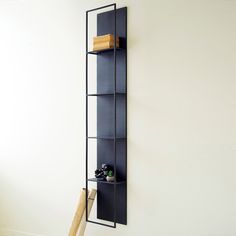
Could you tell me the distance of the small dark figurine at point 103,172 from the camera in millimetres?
3992

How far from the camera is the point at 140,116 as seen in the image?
3867 mm

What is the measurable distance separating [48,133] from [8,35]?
1370mm

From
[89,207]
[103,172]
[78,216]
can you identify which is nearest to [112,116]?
[103,172]

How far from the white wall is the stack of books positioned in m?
0.20

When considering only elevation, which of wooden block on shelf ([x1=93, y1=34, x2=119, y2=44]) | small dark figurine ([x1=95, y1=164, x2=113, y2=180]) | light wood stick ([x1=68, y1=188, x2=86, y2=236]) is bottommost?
light wood stick ([x1=68, y1=188, x2=86, y2=236])

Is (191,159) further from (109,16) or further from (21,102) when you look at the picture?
(21,102)

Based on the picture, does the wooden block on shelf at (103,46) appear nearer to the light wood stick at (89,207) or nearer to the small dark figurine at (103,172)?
the small dark figurine at (103,172)

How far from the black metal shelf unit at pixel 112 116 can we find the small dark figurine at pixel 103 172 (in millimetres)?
49

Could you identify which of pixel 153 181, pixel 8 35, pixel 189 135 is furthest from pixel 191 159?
pixel 8 35

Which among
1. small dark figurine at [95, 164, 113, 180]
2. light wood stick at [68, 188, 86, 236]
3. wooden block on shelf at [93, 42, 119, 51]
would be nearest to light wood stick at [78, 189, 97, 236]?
light wood stick at [68, 188, 86, 236]

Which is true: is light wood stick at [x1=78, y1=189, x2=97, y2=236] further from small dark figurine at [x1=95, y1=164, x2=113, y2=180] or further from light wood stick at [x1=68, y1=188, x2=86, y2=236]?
small dark figurine at [x1=95, y1=164, x2=113, y2=180]

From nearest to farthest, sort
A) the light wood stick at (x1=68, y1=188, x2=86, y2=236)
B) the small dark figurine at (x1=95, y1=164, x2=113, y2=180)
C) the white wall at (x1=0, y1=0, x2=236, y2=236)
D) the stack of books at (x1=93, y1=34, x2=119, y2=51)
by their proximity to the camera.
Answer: the white wall at (x1=0, y1=0, x2=236, y2=236)
the stack of books at (x1=93, y1=34, x2=119, y2=51)
the small dark figurine at (x1=95, y1=164, x2=113, y2=180)
the light wood stick at (x1=68, y1=188, x2=86, y2=236)

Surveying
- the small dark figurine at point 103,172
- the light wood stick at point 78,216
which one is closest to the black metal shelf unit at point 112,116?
the small dark figurine at point 103,172

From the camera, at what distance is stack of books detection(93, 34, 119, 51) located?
3859 millimetres
